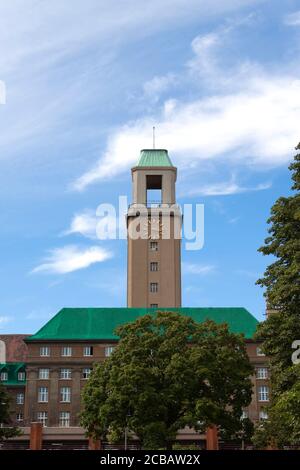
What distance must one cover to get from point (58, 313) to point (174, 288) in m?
17.2

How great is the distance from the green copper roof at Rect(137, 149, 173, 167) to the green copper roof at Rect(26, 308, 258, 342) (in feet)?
79.4

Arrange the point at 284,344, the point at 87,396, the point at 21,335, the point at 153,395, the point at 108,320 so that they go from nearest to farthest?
1. the point at 284,344
2. the point at 153,395
3. the point at 87,396
4. the point at 108,320
5. the point at 21,335

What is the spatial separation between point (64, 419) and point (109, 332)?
12237 mm

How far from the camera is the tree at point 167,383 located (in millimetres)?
47000

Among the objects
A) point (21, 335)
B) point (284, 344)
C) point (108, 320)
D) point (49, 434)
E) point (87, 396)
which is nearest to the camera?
point (284, 344)

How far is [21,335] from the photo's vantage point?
353 feet

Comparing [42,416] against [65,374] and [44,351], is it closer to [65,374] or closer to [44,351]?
[65,374]

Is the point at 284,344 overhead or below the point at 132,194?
below

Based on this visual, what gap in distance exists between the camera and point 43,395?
85.7m

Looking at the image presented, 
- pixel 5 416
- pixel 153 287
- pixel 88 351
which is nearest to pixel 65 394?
pixel 88 351

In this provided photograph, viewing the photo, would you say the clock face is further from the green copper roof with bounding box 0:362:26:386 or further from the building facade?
the green copper roof with bounding box 0:362:26:386

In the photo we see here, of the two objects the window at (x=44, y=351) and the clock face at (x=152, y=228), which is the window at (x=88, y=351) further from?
the clock face at (x=152, y=228)
